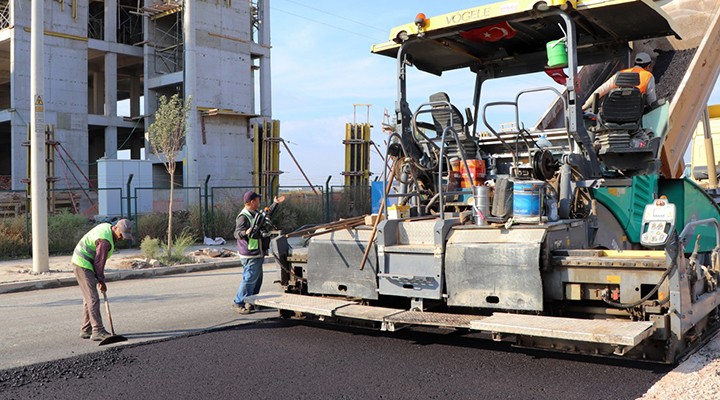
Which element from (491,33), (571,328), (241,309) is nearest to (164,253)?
(241,309)

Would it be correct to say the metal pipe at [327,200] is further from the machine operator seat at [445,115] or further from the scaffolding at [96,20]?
the scaffolding at [96,20]

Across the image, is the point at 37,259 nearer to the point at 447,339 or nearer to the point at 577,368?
the point at 447,339

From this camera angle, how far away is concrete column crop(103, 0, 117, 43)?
29609 mm

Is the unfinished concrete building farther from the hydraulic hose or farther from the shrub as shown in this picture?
the hydraulic hose

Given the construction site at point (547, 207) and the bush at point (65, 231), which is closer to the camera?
the construction site at point (547, 207)

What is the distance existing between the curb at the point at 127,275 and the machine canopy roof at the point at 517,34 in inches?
293

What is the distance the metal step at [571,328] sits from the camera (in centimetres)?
457

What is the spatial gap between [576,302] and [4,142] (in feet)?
144

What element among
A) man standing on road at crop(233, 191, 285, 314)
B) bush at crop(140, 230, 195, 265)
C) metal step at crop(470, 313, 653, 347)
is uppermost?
man standing on road at crop(233, 191, 285, 314)

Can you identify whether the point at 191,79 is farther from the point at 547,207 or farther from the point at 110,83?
the point at 547,207

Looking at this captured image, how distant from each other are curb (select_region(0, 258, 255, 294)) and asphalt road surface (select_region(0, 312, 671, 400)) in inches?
224

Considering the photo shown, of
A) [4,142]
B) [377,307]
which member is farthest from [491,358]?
[4,142]

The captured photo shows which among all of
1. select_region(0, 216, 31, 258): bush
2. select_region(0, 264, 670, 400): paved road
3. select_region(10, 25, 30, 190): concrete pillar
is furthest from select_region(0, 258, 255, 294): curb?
select_region(10, 25, 30, 190): concrete pillar

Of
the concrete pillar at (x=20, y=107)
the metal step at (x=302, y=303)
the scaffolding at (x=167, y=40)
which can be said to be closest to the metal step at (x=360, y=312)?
the metal step at (x=302, y=303)
